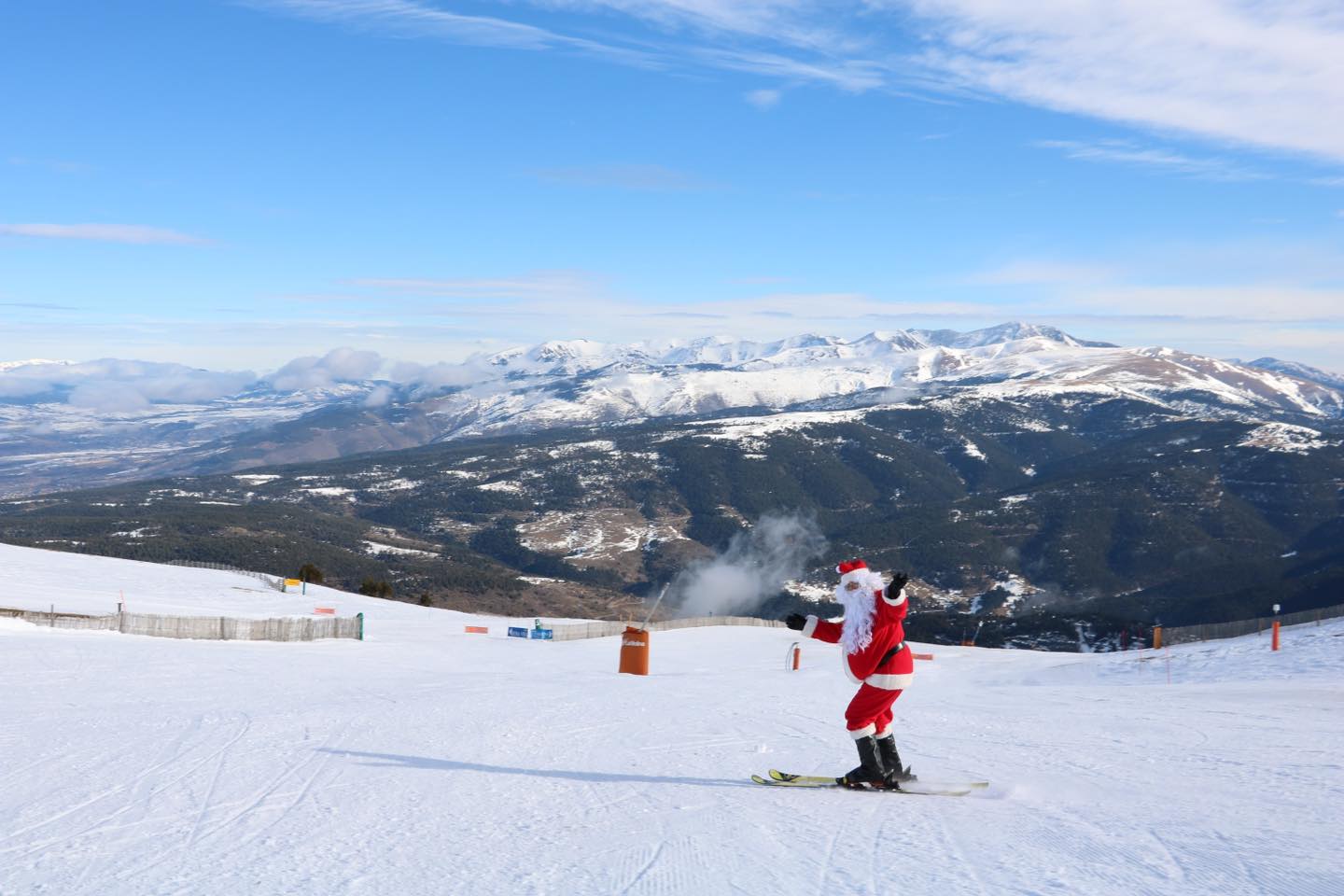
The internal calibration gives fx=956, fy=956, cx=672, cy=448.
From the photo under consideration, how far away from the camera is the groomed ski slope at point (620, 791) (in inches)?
256

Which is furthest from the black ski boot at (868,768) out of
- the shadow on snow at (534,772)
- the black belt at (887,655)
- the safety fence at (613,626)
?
the safety fence at (613,626)

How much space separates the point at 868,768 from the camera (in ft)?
30.5

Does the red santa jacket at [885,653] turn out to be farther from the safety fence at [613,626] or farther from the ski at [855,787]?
the safety fence at [613,626]

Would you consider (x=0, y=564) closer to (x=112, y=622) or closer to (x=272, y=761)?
(x=112, y=622)

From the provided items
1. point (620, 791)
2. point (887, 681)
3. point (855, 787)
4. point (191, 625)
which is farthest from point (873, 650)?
point (191, 625)

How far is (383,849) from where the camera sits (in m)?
7.07

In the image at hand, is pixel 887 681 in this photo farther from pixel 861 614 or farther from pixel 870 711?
pixel 861 614

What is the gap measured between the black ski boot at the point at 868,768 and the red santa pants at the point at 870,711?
0.08 metres

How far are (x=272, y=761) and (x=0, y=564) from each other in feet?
176

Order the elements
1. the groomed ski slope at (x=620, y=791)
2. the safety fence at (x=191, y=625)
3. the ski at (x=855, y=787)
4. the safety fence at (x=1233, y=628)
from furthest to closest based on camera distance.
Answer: the safety fence at (x=1233, y=628), the safety fence at (x=191, y=625), the ski at (x=855, y=787), the groomed ski slope at (x=620, y=791)

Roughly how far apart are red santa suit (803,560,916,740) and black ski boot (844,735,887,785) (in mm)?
84

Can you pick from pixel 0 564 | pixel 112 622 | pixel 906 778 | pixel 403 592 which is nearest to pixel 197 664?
pixel 112 622

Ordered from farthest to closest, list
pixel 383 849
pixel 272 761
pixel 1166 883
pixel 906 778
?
pixel 272 761, pixel 906 778, pixel 383 849, pixel 1166 883

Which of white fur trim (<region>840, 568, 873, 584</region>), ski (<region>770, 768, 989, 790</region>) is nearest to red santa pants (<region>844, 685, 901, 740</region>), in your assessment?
ski (<region>770, 768, 989, 790</region>)
